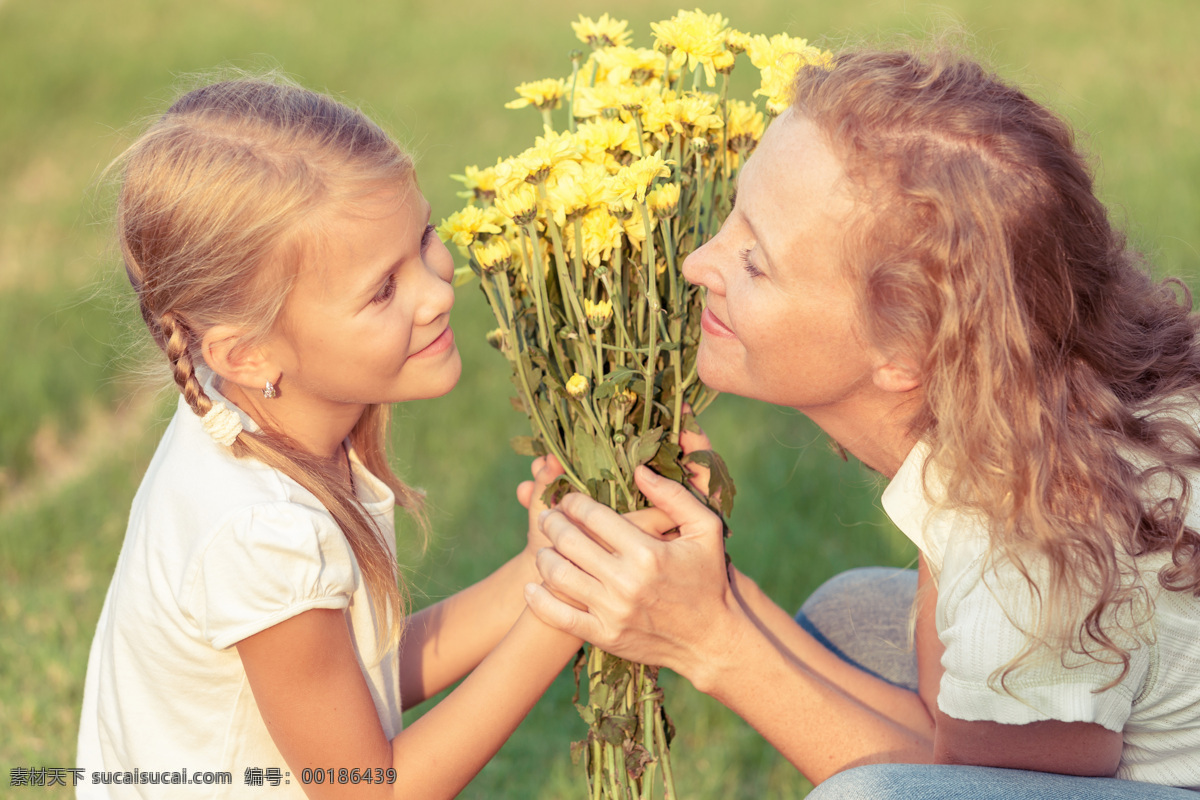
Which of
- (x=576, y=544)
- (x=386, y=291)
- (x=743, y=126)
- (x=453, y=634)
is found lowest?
(x=453, y=634)

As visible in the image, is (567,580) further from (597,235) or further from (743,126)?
(743,126)

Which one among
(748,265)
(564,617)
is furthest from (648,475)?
(748,265)

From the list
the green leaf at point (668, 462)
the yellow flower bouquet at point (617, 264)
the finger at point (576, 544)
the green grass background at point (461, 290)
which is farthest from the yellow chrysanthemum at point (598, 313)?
the green grass background at point (461, 290)

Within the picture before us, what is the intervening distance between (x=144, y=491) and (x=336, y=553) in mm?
418

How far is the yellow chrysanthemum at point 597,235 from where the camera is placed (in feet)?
5.14

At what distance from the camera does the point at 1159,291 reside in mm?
1702

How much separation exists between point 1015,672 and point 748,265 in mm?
671

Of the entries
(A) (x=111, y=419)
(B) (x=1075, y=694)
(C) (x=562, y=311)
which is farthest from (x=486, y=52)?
(B) (x=1075, y=694)

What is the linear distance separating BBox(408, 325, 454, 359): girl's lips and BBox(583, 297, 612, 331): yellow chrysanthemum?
0.83ft

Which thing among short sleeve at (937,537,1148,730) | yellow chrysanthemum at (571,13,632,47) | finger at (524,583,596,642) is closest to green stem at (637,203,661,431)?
finger at (524,583,596,642)

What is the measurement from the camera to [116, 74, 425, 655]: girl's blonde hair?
1568mm

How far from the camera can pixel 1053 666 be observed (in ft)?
4.49

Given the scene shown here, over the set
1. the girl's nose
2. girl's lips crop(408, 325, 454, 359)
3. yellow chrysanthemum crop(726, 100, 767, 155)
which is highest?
yellow chrysanthemum crop(726, 100, 767, 155)

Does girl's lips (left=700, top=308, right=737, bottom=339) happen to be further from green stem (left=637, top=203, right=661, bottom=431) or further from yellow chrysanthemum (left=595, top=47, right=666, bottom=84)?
yellow chrysanthemum (left=595, top=47, right=666, bottom=84)
